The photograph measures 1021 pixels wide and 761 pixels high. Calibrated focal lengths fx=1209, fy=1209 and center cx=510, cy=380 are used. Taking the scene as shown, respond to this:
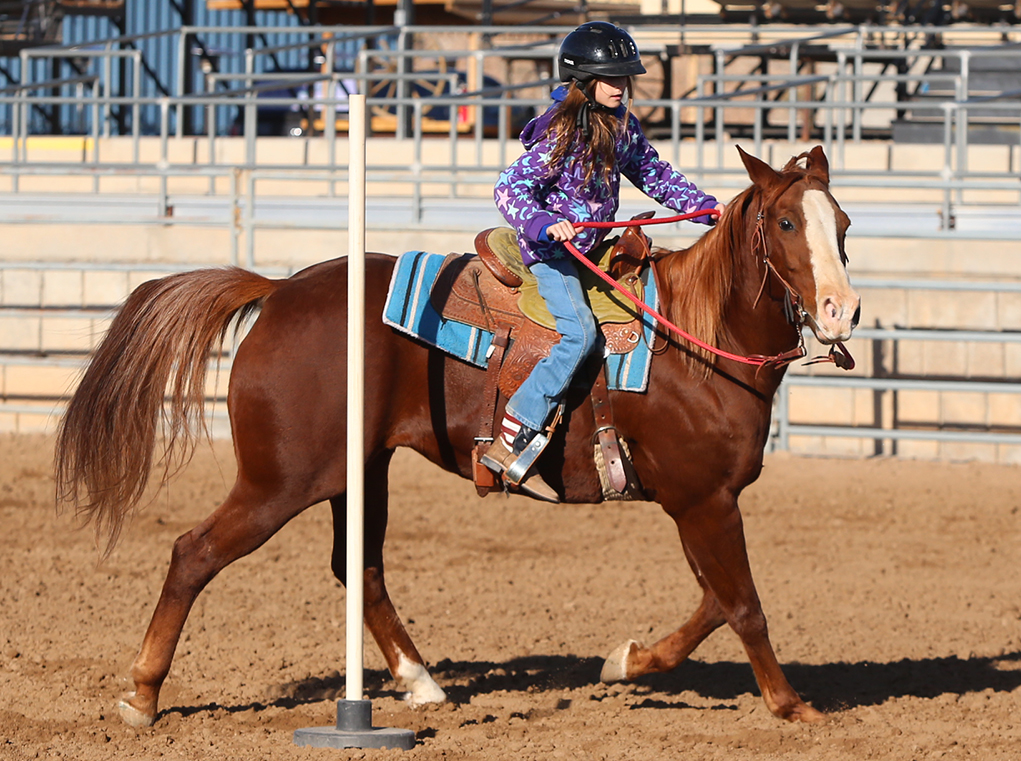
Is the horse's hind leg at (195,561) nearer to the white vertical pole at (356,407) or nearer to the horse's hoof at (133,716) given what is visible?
the horse's hoof at (133,716)

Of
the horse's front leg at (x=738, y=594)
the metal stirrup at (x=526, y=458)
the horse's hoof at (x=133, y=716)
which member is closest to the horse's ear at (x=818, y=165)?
the horse's front leg at (x=738, y=594)

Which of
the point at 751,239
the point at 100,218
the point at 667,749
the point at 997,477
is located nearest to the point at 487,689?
the point at 667,749

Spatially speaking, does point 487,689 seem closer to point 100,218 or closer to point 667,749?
point 667,749

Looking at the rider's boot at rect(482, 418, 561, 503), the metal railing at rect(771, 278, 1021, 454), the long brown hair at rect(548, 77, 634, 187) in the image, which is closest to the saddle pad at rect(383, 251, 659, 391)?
the rider's boot at rect(482, 418, 561, 503)

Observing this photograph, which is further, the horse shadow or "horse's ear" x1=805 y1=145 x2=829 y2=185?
the horse shadow

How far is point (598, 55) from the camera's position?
3781 millimetres

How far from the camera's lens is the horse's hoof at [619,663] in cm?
437

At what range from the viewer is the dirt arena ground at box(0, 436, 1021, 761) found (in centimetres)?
382

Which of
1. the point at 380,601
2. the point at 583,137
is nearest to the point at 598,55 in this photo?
the point at 583,137

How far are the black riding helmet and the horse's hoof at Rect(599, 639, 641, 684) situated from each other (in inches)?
78.4

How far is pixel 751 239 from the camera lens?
380cm

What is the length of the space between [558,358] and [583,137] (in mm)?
703

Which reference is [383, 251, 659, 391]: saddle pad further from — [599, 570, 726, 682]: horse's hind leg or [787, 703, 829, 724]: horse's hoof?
[787, 703, 829, 724]: horse's hoof

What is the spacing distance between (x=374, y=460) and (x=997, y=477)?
5.88 m
